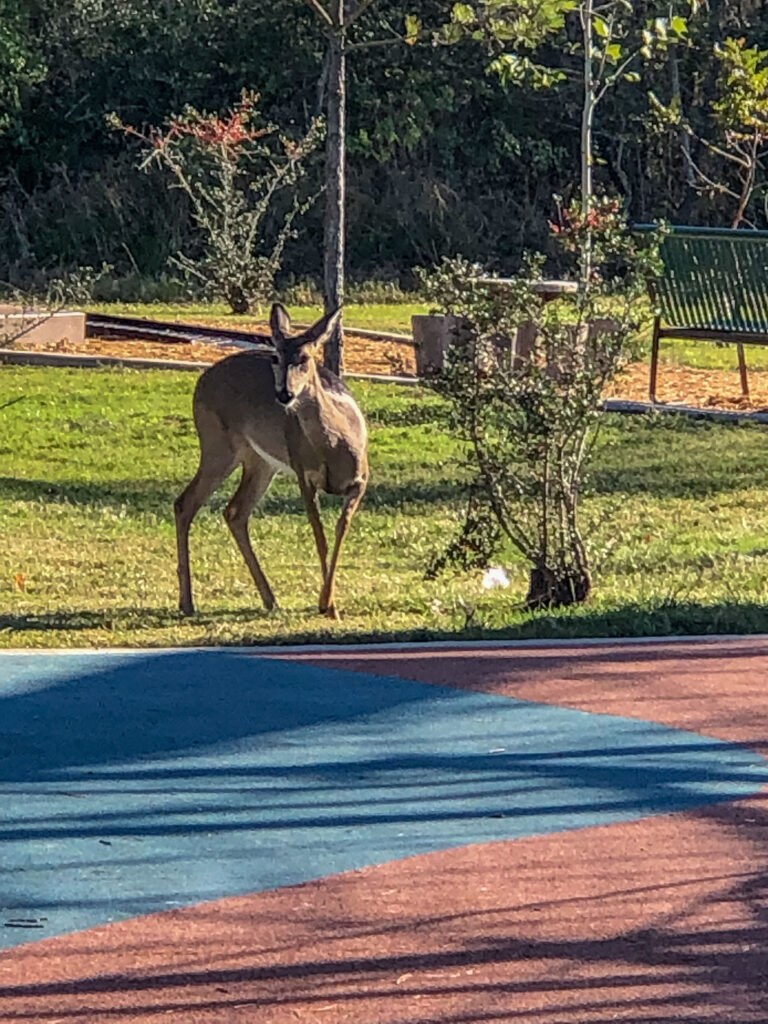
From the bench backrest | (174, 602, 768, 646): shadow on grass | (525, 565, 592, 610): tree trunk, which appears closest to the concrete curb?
(174, 602, 768, 646): shadow on grass

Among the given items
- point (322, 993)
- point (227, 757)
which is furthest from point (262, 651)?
point (322, 993)

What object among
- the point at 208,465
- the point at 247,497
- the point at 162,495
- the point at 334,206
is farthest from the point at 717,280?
the point at 208,465

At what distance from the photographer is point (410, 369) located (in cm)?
1822

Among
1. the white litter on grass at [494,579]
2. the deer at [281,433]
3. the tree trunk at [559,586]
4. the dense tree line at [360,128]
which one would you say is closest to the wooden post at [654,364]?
the white litter on grass at [494,579]

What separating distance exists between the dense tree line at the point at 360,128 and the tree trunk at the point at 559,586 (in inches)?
828

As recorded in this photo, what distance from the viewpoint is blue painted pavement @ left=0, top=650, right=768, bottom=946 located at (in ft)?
17.4

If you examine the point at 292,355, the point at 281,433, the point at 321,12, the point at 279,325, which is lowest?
the point at 281,433

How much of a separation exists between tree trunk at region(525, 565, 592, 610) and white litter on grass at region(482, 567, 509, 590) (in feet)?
3.66

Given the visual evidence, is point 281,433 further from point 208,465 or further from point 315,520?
point 208,465

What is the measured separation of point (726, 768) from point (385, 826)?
1.24 meters

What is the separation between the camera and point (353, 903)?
198 inches

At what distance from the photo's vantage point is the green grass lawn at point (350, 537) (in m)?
9.12

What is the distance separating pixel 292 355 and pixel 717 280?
316 inches

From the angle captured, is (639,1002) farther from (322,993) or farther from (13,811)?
(13,811)
